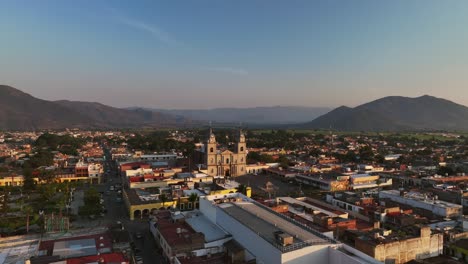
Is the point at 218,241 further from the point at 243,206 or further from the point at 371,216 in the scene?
the point at 371,216

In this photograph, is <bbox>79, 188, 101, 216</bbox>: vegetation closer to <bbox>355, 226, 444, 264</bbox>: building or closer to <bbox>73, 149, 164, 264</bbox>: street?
<bbox>73, 149, 164, 264</bbox>: street

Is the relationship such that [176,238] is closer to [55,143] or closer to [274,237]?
[274,237]

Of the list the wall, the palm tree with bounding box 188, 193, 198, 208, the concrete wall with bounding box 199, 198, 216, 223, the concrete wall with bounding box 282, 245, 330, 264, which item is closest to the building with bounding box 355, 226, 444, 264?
the wall

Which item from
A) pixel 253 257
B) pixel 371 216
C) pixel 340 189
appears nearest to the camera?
pixel 253 257

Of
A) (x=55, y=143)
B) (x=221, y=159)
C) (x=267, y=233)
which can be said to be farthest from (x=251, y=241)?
(x=55, y=143)

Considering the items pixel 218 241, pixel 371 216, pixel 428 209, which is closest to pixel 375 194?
pixel 428 209

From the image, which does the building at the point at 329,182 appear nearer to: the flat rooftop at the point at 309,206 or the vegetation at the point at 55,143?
the flat rooftop at the point at 309,206
